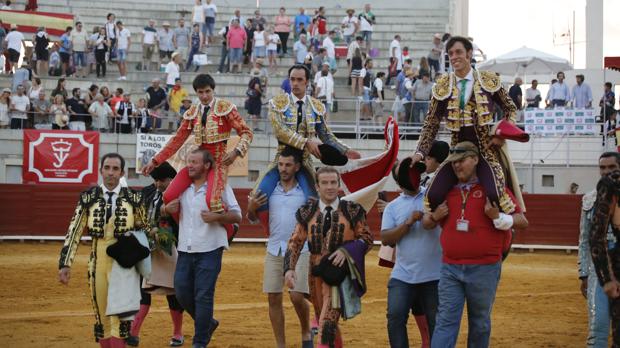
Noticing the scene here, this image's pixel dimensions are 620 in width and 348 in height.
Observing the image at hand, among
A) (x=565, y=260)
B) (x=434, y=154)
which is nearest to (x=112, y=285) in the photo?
(x=434, y=154)

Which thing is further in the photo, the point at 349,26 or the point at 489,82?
the point at 349,26

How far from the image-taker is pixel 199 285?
785 cm

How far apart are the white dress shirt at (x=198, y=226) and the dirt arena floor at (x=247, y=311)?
43.9 inches

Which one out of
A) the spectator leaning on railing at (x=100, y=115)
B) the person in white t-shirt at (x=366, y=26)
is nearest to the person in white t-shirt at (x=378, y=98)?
the person in white t-shirt at (x=366, y=26)

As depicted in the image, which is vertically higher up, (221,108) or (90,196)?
(221,108)

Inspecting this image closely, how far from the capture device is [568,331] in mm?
9906

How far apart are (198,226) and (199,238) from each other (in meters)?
0.09

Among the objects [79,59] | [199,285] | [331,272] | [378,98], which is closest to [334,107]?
[378,98]

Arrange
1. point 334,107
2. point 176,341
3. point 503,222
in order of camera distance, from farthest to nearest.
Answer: point 334,107 → point 176,341 → point 503,222

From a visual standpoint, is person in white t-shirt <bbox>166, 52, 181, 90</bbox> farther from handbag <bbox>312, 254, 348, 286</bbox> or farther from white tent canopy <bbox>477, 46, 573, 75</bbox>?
handbag <bbox>312, 254, 348, 286</bbox>

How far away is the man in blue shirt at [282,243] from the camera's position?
7.80m

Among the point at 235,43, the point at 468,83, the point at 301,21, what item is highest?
the point at 301,21

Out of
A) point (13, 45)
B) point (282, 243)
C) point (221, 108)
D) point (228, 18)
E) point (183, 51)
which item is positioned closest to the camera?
point (282, 243)

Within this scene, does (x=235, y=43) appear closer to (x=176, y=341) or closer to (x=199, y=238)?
(x=176, y=341)
